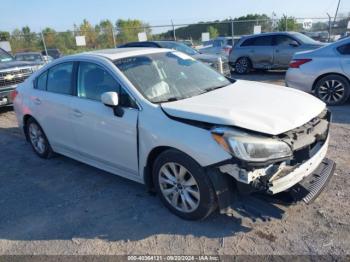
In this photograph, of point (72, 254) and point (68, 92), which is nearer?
point (72, 254)

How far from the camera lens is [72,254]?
3268mm

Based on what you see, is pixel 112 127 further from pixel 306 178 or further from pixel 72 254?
pixel 306 178

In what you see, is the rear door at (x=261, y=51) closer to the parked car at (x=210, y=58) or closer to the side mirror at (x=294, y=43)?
the side mirror at (x=294, y=43)

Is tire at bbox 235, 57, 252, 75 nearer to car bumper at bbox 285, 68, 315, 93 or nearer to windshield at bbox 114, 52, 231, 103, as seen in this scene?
car bumper at bbox 285, 68, 315, 93

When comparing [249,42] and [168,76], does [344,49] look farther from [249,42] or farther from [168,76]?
[249,42]

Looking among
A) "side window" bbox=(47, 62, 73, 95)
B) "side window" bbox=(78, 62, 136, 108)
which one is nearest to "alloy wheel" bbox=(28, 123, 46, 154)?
"side window" bbox=(47, 62, 73, 95)

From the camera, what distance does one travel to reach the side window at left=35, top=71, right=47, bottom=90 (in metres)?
5.31

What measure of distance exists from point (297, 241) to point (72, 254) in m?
2.08

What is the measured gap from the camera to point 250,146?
9.86ft

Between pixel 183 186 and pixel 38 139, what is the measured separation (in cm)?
322

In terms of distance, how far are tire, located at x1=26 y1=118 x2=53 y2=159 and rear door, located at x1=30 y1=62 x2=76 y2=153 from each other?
8.6 inches

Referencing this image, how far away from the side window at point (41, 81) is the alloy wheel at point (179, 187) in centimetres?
273

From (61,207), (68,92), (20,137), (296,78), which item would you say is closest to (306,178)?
(61,207)

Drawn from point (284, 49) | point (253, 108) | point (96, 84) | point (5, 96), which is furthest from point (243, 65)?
point (253, 108)
